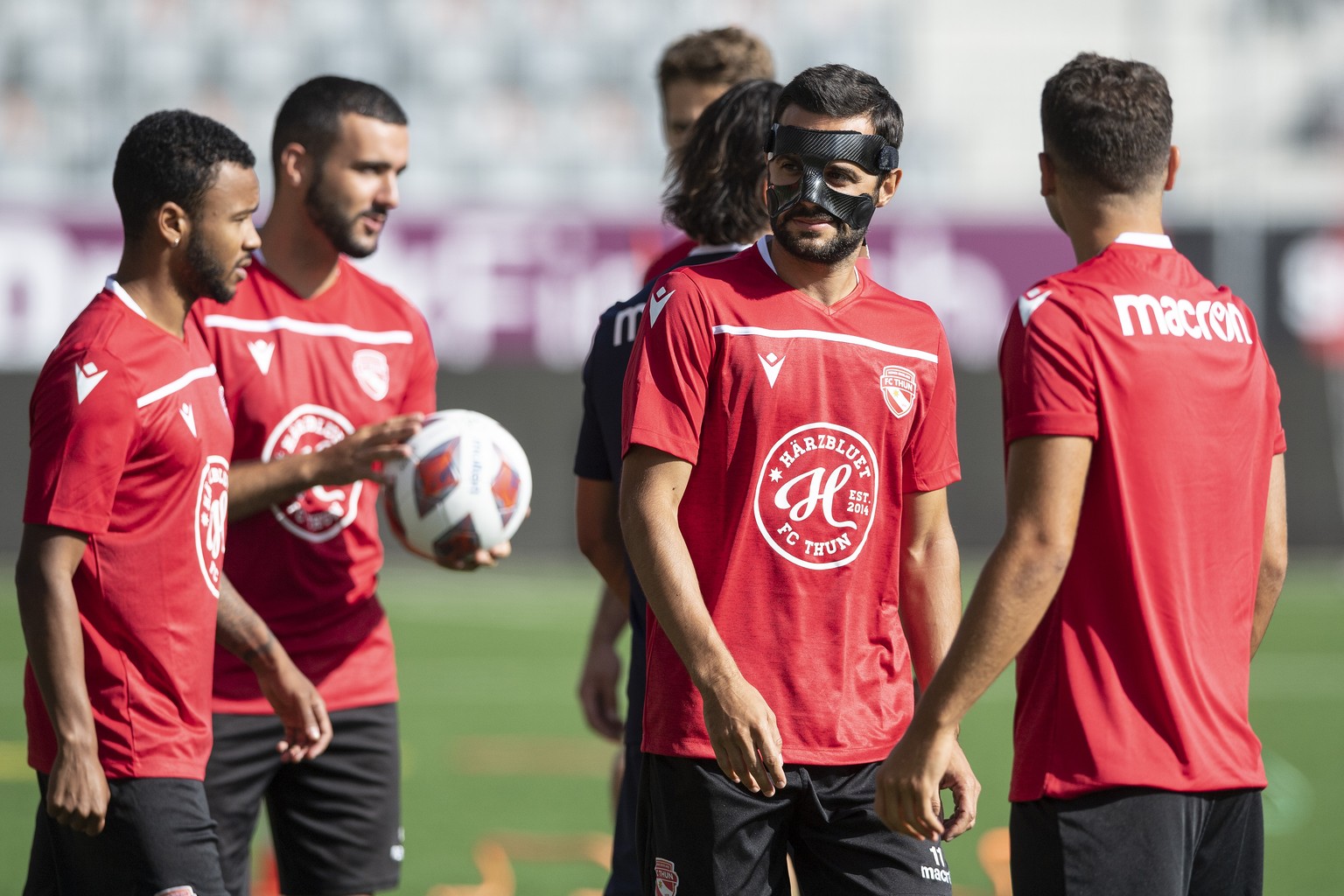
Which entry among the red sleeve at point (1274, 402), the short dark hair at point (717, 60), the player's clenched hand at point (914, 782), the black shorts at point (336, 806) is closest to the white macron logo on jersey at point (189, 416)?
the black shorts at point (336, 806)

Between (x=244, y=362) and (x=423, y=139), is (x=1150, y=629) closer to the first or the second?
(x=244, y=362)

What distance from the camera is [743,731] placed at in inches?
123

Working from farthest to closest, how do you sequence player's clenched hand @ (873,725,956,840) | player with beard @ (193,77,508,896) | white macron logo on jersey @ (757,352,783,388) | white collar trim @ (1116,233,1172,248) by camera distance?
player with beard @ (193,77,508,896), white macron logo on jersey @ (757,352,783,388), white collar trim @ (1116,233,1172,248), player's clenched hand @ (873,725,956,840)

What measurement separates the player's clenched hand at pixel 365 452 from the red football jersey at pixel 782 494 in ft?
3.15

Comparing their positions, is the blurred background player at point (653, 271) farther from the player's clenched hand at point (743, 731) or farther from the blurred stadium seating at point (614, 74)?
the blurred stadium seating at point (614, 74)

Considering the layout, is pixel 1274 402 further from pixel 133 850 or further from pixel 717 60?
pixel 133 850

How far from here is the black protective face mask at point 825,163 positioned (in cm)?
345

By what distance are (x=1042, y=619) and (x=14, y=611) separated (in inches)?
503

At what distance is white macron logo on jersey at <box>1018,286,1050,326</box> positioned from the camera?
3.18 m

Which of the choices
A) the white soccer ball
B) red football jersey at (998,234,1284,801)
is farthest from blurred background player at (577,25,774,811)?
red football jersey at (998,234,1284,801)

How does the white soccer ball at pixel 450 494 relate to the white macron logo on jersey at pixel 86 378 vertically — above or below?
below

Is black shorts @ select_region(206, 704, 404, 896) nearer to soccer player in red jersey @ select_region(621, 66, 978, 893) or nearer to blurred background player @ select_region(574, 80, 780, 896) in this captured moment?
blurred background player @ select_region(574, 80, 780, 896)

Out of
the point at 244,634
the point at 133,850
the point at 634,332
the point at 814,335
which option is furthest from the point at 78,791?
the point at 814,335

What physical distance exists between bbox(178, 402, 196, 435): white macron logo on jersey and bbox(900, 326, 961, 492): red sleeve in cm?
168
